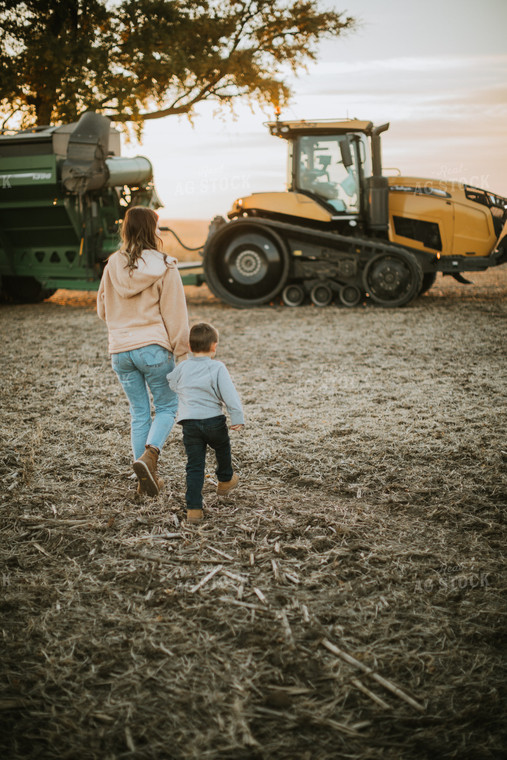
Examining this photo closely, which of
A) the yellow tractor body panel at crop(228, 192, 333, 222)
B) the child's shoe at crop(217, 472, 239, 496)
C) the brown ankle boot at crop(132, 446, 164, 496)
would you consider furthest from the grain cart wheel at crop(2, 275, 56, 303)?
the child's shoe at crop(217, 472, 239, 496)

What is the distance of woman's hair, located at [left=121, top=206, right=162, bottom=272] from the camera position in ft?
12.3

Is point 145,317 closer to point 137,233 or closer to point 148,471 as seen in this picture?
point 137,233

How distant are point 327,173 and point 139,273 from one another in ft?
30.1

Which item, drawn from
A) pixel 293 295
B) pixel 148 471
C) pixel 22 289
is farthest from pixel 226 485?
pixel 22 289

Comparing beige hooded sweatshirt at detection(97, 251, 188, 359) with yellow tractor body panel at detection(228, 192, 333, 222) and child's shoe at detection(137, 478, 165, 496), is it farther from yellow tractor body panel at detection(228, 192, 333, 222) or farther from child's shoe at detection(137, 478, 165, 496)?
yellow tractor body panel at detection(228, 192, 333, 222)

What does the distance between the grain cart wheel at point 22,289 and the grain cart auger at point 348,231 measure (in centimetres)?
390

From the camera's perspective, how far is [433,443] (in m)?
4.78

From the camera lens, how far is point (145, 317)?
151 inches

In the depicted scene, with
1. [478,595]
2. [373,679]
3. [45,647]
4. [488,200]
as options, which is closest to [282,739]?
[373,679]

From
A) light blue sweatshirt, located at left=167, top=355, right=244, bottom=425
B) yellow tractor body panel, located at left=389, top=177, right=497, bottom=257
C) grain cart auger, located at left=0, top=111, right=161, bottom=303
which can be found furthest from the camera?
yellow tractor body panel, located at left=389, top=177, right=497, bottom=257

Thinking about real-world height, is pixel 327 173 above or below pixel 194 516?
above

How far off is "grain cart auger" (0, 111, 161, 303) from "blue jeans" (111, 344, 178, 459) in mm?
8507

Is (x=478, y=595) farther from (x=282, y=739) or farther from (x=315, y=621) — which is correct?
(x=282, y=739)

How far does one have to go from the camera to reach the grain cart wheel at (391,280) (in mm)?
11656
